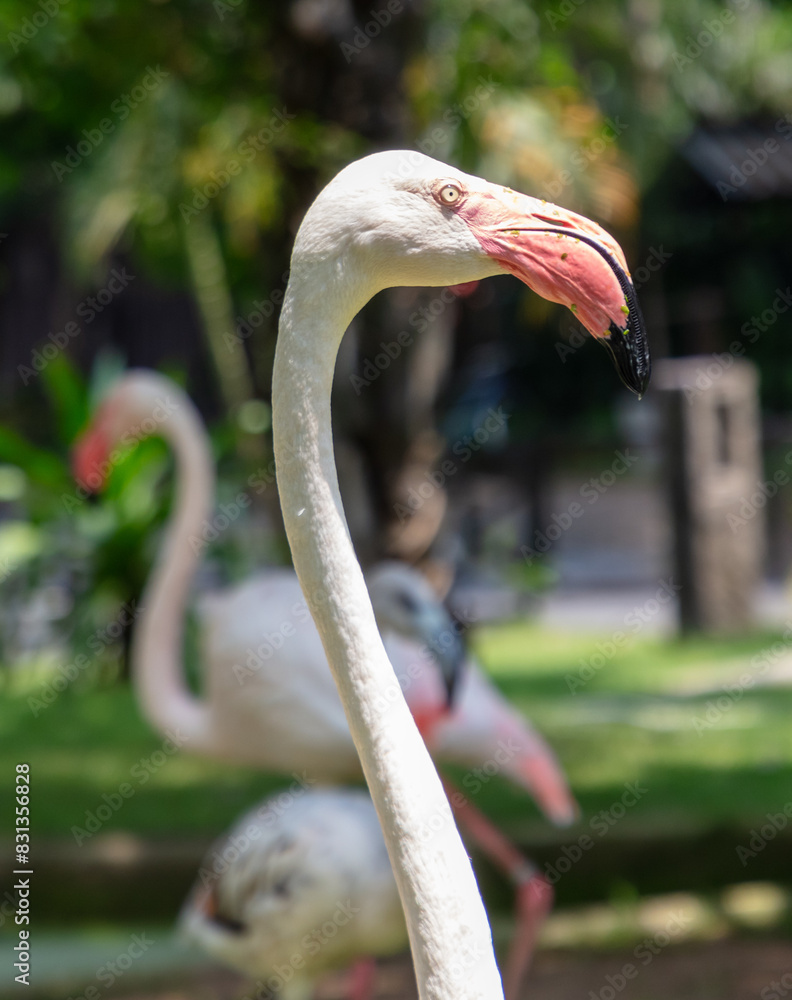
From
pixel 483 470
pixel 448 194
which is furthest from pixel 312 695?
pixel 483 470

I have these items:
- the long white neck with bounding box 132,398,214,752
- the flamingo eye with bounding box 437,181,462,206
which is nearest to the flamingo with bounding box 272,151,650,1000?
the flamingo eye with bounding box 437,181,462,206

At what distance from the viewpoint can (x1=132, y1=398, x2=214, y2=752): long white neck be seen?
15.6 ft

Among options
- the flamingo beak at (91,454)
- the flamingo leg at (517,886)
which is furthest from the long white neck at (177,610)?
the flamingo leg at (517,886)

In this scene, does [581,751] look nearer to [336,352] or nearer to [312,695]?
[312,695]

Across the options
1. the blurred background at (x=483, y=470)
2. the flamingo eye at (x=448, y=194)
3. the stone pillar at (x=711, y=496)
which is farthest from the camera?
the stone pillar at (x=711, y=496)

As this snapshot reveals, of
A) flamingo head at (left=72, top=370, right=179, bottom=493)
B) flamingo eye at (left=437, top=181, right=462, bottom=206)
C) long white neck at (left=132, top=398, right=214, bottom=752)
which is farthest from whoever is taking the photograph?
flamingo head at (left=72, top=370, right=179, bottom=493)

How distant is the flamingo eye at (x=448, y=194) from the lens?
163 centimetres

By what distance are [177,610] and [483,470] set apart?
8.67 metres

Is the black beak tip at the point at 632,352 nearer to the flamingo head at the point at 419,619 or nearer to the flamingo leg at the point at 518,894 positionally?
the flamingo head at the point at 419,619

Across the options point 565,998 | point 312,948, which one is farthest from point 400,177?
point 565,998

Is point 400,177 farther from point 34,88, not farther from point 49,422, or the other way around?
point 49,422

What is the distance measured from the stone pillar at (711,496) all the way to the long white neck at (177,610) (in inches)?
220

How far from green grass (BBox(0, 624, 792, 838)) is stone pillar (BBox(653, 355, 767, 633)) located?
58 cm

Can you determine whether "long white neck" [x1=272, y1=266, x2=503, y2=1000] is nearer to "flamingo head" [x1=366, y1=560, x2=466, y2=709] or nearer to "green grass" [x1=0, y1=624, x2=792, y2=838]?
"flamingo head" [x1=366, y1=560, x2=466, y2=709]
